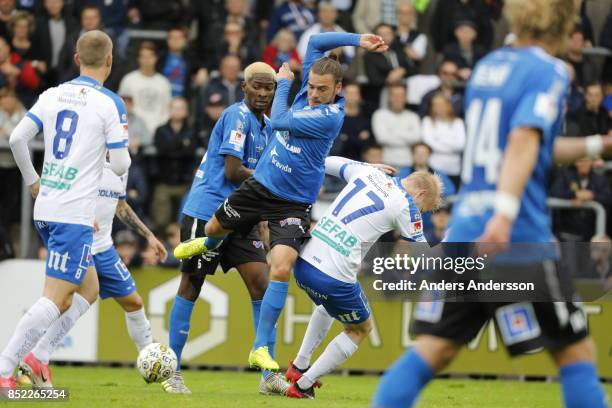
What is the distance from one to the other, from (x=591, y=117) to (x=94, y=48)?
34.3ft

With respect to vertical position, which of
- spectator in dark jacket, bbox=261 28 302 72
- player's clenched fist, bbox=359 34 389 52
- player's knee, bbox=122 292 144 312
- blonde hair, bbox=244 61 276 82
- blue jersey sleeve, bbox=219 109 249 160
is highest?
player's clenched fist, bbox=359 34 389 52

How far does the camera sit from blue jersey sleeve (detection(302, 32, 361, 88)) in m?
9.73

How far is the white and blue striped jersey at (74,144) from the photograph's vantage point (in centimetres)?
838

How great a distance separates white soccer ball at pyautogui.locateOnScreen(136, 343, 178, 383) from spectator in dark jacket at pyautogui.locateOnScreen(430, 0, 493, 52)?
1031 cm

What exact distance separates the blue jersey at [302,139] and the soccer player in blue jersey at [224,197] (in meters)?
0.37

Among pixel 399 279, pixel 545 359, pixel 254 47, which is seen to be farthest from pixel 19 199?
pixel 545 359

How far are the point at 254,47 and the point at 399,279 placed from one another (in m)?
6.36

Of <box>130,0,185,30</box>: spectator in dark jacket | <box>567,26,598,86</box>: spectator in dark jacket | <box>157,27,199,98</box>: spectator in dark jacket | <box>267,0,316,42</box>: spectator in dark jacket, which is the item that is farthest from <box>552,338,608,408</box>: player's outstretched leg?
<box>130,0,185,30</box>: spectator in dark jacket

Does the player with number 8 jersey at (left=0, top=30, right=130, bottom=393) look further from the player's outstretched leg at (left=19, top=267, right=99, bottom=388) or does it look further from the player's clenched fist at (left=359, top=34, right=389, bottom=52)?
the player's clenched fist at (left=359, top=34, right=389, bottom=52)

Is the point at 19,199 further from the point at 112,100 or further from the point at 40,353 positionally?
the point at 112,100

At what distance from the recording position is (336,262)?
9.27 meters

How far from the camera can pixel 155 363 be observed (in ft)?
30.1

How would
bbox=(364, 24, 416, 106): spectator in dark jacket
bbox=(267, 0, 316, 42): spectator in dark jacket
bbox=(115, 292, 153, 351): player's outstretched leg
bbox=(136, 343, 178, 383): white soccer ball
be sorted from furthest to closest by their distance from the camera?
1. bbox=(267, 0, 316, 42): spectator in dark jacket
2. bbox=(364, 24, 416, 106): spectator in dark jacket
3. bbox=(115, 292, 153, 351): player's outstretched leg
4. bbox=(136, 343, 178, 383): white soccer ball

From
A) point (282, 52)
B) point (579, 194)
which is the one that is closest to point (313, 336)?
point (579, 194)
